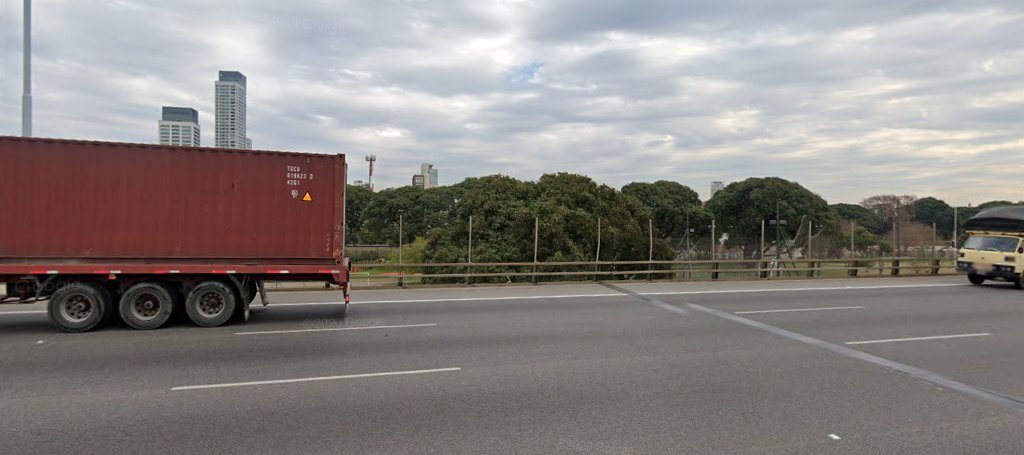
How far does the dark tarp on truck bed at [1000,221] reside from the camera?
62.1 ft

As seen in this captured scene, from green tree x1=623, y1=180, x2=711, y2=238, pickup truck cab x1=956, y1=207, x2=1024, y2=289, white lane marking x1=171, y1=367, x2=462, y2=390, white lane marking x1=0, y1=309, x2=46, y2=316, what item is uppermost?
green tree x1=623, y1=180, x2=711, y2=238

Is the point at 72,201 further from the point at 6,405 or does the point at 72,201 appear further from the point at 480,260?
the point at 480,260

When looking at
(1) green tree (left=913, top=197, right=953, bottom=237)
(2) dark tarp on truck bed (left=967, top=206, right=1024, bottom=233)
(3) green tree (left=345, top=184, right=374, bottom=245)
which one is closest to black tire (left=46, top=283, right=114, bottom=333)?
(2) dark tarp on truck bed (left=967, top=206, right=1024, bottom=233)

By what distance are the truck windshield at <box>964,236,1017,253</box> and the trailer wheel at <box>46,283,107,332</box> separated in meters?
24.8

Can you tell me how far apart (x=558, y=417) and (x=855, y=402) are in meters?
3.12

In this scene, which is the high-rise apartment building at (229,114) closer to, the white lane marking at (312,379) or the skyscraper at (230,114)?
the skyscraper at (230,114)

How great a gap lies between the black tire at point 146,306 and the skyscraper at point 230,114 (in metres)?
22.1

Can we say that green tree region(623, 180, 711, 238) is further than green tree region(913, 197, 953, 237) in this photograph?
No

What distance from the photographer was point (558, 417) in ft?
17.5

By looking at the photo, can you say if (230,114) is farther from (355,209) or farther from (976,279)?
(355,209)

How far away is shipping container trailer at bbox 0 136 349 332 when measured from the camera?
9.62 m

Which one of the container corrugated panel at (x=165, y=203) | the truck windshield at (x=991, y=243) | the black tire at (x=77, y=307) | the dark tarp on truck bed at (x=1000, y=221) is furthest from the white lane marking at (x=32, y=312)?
the dark tarp on truck bed at (x=1000, y=221)

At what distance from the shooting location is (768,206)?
45969 millimetres

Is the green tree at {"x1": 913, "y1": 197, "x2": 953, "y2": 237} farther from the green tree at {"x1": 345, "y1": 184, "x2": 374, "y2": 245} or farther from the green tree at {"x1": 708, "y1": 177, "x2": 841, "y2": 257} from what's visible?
the green tree at {"x1": 345, "y1": 184, "x2": 374, "y2": 245}
